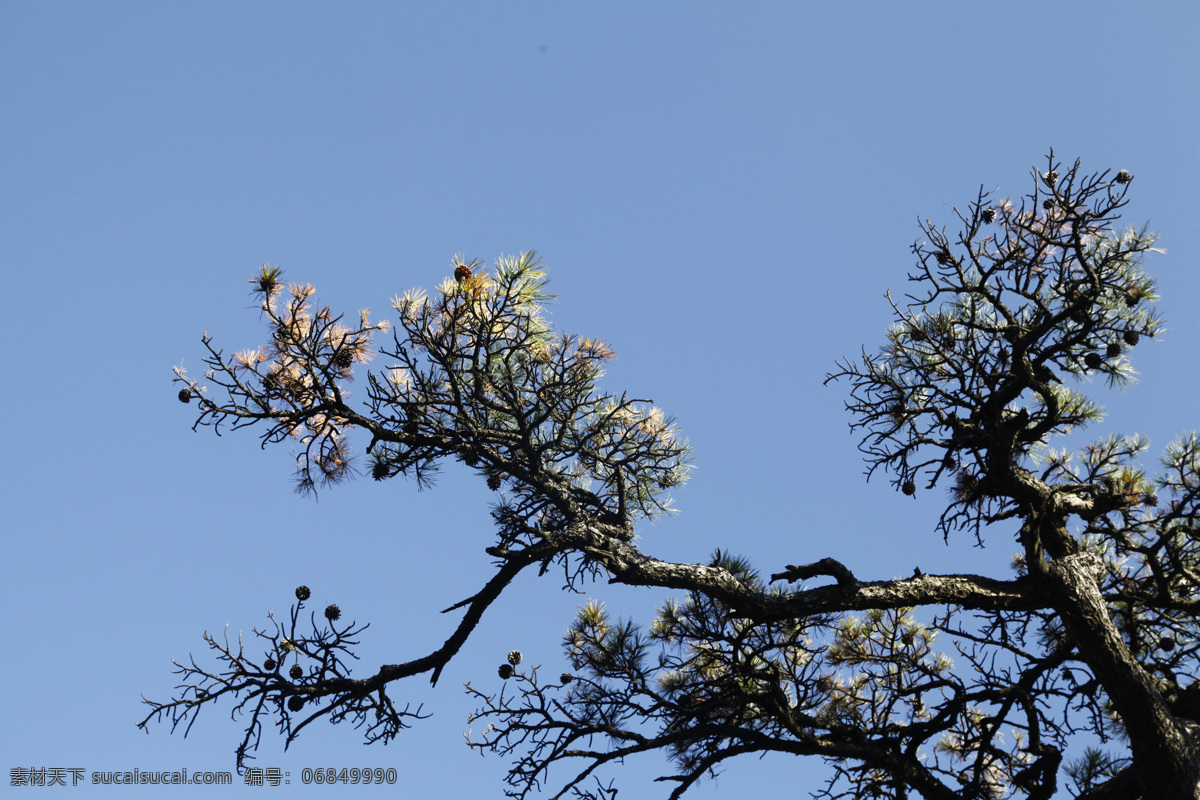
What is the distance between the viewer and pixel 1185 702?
5316mm

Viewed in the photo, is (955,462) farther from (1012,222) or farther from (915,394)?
(1012,222)

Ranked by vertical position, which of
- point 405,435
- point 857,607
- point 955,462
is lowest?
point 857,607

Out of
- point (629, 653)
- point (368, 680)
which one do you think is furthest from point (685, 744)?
point (368, 680)

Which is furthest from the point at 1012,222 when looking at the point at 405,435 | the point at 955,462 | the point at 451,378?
the point at 405,435

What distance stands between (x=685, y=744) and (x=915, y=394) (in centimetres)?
297

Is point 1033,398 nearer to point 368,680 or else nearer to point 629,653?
point 629,653

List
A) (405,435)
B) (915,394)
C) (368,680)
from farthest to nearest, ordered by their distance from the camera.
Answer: (915,394) → (405,435) → (368,680)

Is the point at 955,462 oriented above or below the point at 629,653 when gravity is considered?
above

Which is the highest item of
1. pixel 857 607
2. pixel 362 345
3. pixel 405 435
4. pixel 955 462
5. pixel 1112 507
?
pixel 362 345

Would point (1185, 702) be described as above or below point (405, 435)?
below

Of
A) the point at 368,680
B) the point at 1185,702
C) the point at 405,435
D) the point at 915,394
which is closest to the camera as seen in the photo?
the point at 368,680

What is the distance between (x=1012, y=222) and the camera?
540cm

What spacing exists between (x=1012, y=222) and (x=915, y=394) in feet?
4.42

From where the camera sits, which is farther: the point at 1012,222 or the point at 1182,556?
the point at 1182,556
